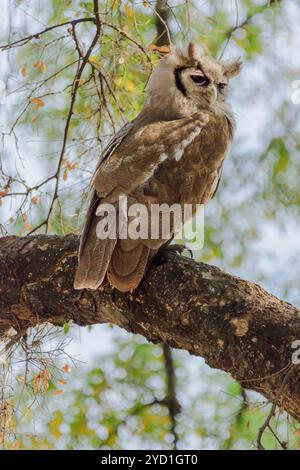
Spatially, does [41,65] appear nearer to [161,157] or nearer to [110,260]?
[161,157]

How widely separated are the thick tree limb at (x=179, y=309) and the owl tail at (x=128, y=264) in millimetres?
51

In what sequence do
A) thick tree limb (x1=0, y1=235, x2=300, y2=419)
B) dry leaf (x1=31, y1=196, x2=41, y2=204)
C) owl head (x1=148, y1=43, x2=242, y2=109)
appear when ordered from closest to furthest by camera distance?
thick tree limb (x1=0, y1=235, x2=300, y2=419), dry leaf (x1=31, y1=196, x2=41, y2=204), owl head (x1=148, y1=43, x2=242, y2=109)

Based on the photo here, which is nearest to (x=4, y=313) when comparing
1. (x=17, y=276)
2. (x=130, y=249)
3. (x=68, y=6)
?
(x=17, y=276)

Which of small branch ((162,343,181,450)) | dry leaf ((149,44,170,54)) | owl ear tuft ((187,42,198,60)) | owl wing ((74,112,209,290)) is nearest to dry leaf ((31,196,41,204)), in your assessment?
owl wing ((74,112,209,290))

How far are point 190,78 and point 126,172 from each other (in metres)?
0.85

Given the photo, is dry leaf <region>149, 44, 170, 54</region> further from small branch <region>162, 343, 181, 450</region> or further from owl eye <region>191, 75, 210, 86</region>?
small branch <region>162, 343, 181, 450</region>

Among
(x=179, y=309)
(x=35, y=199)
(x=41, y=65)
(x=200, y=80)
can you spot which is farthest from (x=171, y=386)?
(x=179, y=309)

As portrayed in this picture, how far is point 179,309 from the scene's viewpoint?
8.82 ft

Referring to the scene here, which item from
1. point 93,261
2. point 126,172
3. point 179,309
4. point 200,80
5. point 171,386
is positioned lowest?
point 179,309

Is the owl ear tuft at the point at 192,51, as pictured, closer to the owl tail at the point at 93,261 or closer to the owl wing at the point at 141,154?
the owl wing at the point at 141,154

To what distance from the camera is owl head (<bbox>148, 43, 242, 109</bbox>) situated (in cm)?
363

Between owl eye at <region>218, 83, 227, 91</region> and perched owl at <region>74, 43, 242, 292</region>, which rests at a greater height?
owl eye at <region>218, 83, 227, 91</region>

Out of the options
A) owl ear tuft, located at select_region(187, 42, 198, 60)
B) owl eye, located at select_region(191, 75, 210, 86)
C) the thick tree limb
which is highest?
owl ear tuft, located at select_region(187, 42, 198, 60)
